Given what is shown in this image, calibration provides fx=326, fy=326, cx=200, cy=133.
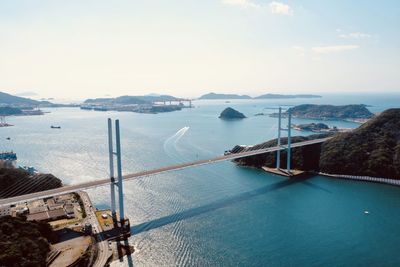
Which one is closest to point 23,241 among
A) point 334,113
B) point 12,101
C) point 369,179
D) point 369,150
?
point 369,179

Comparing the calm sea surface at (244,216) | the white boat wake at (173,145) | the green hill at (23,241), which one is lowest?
the calm sea surface at (244,216)

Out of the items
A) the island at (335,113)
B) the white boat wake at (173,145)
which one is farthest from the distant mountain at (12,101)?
the island at (335,113)

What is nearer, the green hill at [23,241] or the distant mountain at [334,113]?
the green hill at [23,241]

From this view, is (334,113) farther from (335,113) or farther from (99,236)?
(99,236)

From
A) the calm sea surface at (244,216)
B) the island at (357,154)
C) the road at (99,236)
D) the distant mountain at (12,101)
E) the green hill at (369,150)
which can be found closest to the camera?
the road at (99,236)

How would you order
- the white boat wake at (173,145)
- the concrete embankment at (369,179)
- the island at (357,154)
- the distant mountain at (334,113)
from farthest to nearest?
the distant mountain at (334,113) < the white boat wake at (173,145) < the island at (357,154) < the concrete embankment at (369,179)

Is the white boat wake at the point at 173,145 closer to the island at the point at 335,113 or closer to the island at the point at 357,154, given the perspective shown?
the island at the point at 357,154

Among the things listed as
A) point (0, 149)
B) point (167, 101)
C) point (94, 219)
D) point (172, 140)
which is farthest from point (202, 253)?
point (167, 101)
